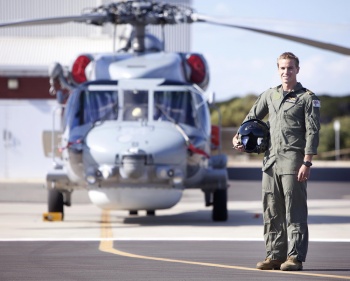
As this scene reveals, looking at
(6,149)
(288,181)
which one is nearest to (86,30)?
(6,149)

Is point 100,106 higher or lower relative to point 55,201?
higher

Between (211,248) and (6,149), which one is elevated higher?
(211,248)

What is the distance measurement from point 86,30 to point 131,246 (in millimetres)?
35128

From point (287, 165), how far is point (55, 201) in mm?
9049

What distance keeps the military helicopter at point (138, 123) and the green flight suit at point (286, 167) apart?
4.32 meters

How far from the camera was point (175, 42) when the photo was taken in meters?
47.2

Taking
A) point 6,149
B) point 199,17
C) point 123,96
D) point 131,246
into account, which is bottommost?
point 6,149

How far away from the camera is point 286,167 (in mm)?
10688

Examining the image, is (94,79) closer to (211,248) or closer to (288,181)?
(211,248)

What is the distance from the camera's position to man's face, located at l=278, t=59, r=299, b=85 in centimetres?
1063

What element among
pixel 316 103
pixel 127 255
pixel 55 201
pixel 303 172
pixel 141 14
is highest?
pixel 141 14

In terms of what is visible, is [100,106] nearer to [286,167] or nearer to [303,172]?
[286,167]

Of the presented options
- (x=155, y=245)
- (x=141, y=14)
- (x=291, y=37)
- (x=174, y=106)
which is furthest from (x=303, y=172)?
(x=141, y=14)

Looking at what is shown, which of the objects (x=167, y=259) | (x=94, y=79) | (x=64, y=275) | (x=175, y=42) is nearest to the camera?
(x=64, y=275)
